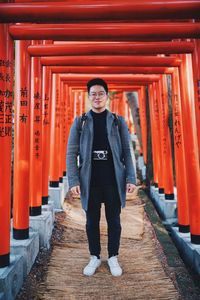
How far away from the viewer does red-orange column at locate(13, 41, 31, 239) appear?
3316 millimetres

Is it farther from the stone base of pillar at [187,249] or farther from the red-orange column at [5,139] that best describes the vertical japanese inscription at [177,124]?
Result: the red-orange column at [5,139]

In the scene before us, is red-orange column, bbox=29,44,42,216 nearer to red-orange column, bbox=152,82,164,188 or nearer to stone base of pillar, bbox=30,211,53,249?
stone base of pillar, bbox=30,211,53,249

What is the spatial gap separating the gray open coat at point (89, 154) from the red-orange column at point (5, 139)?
1.94 ft

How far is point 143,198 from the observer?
667cm

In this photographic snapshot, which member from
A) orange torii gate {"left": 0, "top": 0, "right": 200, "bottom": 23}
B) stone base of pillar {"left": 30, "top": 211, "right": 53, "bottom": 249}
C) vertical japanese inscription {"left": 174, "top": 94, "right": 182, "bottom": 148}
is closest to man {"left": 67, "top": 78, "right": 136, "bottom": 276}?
orange torii gate {"left": 0, "top": 0, "right": 200, "bottom": 23}

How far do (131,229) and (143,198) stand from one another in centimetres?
198

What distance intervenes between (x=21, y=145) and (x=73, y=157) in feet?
2.38

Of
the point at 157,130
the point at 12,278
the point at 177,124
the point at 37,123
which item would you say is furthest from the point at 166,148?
the point at 12,278

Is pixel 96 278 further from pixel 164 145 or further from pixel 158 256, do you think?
pixel 164 145

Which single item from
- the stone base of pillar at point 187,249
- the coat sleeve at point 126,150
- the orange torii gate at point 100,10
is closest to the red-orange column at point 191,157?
the stone base of pillar at point 187,249

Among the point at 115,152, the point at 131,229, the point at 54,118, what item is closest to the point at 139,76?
the point at 54,118

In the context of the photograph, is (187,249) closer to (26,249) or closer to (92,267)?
(92,267)

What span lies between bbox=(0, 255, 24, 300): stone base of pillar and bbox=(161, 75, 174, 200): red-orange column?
3369 mm

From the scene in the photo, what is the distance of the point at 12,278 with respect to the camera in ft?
8.42
